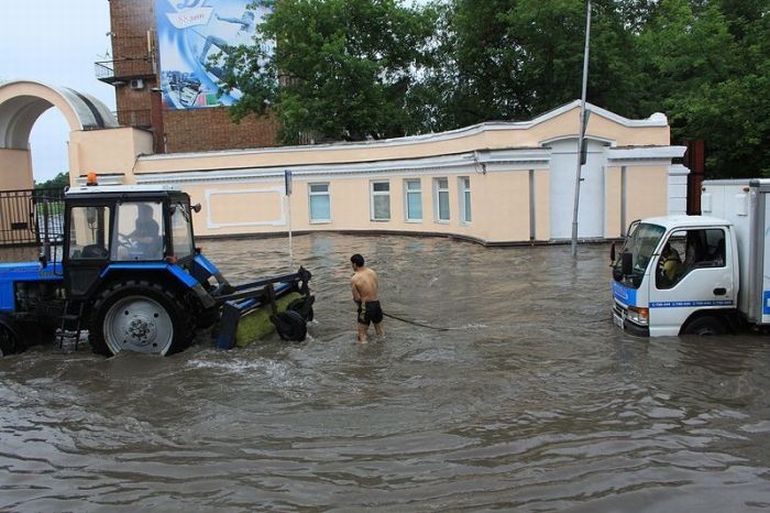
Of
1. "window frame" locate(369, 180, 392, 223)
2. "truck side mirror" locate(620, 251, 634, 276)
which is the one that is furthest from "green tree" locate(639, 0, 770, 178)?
"truck side mirror" locate(620, 251, 634, 276)

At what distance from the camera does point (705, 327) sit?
9945 millimetres

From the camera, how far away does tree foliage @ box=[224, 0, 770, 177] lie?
28.7 metres

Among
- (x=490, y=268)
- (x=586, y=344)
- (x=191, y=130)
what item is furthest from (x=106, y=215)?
(x=191, y=130)

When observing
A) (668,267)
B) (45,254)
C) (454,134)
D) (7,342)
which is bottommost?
(7,342)

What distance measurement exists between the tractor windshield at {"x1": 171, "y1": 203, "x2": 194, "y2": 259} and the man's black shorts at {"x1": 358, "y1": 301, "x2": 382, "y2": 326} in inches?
109

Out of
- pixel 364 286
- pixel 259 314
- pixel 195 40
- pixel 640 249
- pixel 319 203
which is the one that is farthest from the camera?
pixel 195 40

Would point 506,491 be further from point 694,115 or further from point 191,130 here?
point 191,130

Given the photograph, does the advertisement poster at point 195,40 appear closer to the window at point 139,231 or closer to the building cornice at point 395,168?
the building cornice at point 395,168

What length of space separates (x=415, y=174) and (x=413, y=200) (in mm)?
1099

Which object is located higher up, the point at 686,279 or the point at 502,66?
the point at 502,66

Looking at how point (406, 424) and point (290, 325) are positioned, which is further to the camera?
point (290, 325)

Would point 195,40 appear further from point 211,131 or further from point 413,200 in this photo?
point 413,200

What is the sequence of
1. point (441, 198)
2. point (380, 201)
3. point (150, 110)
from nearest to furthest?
1. point (441, 198)
2. point (380, 201)
3. point (150, 110)

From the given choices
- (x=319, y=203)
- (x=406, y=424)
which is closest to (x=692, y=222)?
(x=406, y=424)
